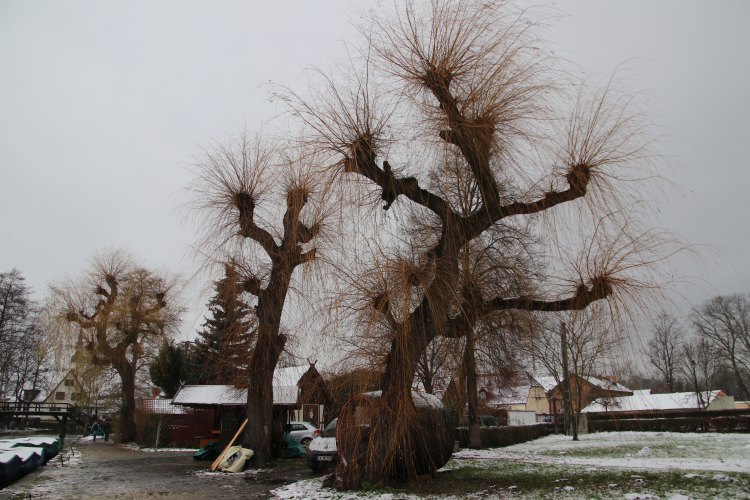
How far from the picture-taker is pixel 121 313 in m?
26.4

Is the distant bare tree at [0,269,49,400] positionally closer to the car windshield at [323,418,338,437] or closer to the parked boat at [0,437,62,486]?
the parked boat at [0,437,62,486]

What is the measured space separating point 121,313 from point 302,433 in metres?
12.6

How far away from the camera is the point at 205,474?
12766mm

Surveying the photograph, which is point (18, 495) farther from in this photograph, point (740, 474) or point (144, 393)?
point (144, 393)

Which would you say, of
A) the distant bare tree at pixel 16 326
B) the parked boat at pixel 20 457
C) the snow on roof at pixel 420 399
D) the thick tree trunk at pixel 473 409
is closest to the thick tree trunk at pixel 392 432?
the snow on roof at pixel 420 399

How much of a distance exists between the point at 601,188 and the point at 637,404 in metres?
52.1

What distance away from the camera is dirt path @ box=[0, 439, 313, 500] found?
9484 millimetres

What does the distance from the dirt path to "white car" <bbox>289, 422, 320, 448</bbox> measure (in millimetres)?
3951

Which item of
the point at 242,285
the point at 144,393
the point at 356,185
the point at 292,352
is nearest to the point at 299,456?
the point at 292,352

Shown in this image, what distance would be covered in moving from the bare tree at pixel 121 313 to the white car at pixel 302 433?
11318 mm

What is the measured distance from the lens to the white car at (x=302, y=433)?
19.7 m

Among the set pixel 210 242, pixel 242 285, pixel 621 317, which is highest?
pixel 210 242

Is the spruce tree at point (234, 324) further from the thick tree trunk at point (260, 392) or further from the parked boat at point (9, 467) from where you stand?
the parked boat at point (9, 467)

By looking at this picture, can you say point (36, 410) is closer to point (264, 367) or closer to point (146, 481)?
point (264, 367)
